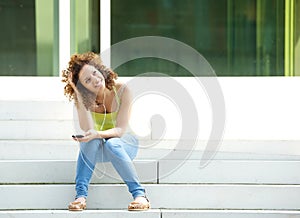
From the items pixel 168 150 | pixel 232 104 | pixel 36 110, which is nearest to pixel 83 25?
pixel 36 110

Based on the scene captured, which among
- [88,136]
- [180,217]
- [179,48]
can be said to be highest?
[179,48]

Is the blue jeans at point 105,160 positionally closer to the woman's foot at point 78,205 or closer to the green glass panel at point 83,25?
the woman's foot at point 78,205

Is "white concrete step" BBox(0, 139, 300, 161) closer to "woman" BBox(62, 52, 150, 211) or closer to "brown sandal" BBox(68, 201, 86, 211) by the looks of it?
"woman" BBox(62, 52, 150, 211)

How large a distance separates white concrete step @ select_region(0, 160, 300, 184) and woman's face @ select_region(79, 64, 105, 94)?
1.80 feet

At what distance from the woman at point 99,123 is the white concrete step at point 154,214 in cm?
5

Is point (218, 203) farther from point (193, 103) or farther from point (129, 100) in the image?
point (193, 103)

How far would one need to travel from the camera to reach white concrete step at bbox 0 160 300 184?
5.11m

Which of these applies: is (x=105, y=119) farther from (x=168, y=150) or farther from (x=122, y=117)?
(x=168, y=150)

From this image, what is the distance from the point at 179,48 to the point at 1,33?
157cm

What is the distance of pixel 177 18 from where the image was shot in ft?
22.7

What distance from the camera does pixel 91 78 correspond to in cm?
493

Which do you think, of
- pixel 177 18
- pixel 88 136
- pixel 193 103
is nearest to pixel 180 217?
pixel 88 136

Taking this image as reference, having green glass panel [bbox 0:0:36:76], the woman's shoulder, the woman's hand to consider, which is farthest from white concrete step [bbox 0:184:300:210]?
green glass panel [bbox 0:0:36:76]

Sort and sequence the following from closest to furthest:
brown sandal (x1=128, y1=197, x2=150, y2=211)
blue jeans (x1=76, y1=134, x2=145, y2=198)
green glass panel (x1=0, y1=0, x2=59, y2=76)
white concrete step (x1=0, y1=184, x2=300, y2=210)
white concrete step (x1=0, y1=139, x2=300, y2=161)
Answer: brown sandal (x1=128, y1=197, x2=150, y2=211) < blue jeans (x1=76, y1=134, x2=145, y2=198) < white concrete step (x1=0, y1=184, x2=300, y2=210) < white concrete step (x1=0, y1=139, x2=300, y2=161) < green glass panel (x1=0, y1=0, x2=59, y2=76)
